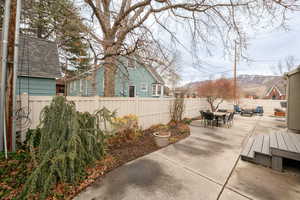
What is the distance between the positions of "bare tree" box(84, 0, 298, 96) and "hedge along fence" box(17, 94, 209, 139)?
1.73 m

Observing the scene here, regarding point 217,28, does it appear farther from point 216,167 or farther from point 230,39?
point 216,167

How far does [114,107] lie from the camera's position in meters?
4.75

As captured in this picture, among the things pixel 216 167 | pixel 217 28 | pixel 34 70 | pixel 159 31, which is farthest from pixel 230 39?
pixel 34 70

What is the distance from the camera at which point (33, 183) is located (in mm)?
1876

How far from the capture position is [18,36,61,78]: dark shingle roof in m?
5.92

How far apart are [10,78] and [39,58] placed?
4.56 meters

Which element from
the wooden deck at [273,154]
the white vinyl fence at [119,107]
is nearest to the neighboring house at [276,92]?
the white vinyl fence at [119,107]

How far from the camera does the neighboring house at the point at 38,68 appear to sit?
592cm

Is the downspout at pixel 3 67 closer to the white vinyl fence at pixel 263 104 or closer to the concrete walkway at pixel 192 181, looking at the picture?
the concrete walkway at pixel 192 181

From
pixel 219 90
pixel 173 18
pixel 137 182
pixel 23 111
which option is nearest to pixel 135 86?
pixel 219 90

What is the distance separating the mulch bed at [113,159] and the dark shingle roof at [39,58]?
5.44 meters

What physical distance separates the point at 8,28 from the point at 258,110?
19122 millimetres

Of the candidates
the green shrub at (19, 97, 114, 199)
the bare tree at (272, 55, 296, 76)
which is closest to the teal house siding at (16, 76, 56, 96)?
the green shrub at (19, 97, 114, 199)

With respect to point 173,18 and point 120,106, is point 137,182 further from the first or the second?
point 173,18
